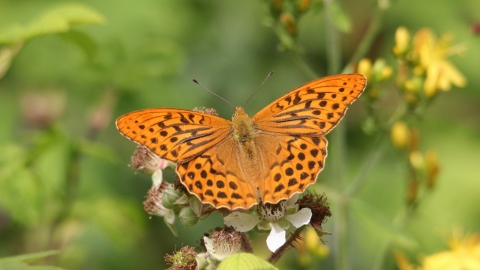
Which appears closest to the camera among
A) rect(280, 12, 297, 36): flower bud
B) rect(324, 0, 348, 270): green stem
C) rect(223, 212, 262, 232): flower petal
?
rect(223, 212, 262, 232): flower petal

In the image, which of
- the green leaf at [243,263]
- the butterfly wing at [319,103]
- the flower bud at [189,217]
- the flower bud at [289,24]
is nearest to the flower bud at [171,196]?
the flower bud at [189,217]

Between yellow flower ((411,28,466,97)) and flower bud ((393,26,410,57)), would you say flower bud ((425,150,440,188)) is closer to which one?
yellow flower ((411,28,466,97))

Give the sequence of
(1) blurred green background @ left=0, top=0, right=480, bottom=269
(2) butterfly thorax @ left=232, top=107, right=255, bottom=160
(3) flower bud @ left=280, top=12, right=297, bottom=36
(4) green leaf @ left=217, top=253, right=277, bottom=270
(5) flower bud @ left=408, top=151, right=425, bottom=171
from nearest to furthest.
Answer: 1. (4) green leaf @ left=217, top=253, right=277, bottom=270
2. (2) butterfly thorax @ left=232, top=107, right=255, bottom=160
3. (3) flower bud @ left=280, top=12, right=297, bottom=36
4. (5) flower bud @ left=408, top=151, right=425, bottom=171
5. (1) blurred green background @ left=0, top=0, right=480, bottom=269

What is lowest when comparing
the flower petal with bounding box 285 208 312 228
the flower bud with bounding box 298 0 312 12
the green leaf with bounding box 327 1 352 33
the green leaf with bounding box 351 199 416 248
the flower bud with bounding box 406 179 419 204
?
the flower petal with bounding box 285 208 312 228

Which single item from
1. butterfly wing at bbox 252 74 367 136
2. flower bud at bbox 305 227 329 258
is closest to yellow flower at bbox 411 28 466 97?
flower bud at bbox 305 227 329 258

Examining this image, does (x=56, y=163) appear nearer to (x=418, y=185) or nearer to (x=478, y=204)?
(x=418, y=185)

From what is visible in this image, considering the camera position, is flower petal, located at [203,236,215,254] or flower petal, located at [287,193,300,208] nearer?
flower petal, located at [203,236,215,254]

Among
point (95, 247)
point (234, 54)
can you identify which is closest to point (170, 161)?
point (95, 247)

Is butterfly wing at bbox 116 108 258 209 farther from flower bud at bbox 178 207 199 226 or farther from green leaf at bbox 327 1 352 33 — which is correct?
green leaf at bbox 327 1 352 33

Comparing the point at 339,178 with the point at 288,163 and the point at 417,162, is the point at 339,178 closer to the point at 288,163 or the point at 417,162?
the point at 417,162

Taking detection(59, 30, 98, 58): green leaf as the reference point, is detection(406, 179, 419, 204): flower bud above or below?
below
